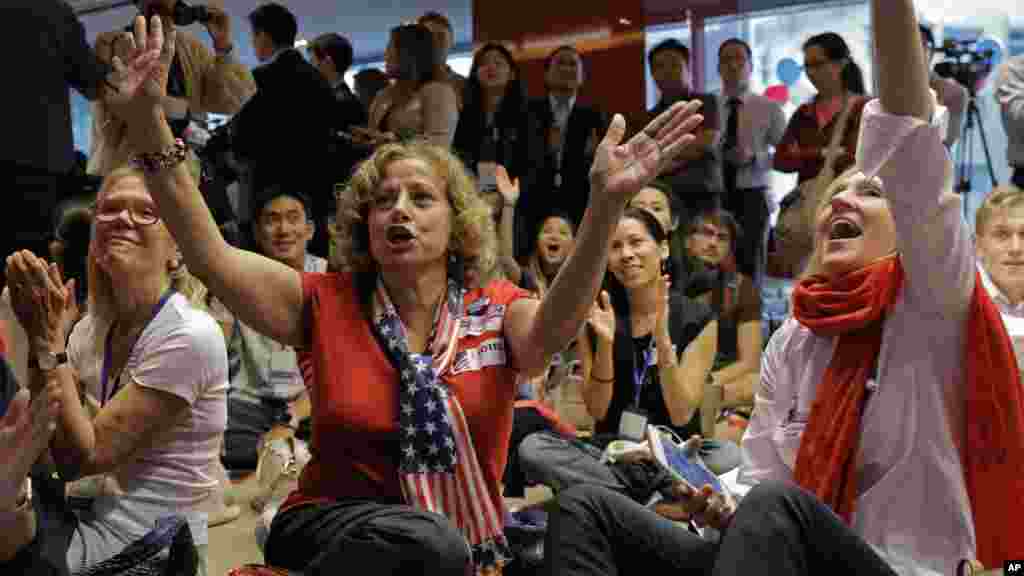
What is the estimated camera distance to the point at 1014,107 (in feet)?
17.1

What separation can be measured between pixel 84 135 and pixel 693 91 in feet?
9.05

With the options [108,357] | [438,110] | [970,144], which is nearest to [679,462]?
[108,357]

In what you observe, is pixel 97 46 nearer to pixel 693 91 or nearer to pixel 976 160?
pixel 693 91

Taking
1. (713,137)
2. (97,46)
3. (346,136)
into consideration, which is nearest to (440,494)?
(97,46)

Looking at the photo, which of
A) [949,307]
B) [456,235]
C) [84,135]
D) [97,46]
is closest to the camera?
[949,307]

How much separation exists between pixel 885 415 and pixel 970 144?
4.13m

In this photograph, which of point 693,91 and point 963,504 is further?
point 693,91

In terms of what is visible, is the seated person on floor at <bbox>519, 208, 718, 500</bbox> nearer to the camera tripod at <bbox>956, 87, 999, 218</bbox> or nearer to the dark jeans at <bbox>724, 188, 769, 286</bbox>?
the dark jeans at <bbox>724, 188, 769, 286</bbox>

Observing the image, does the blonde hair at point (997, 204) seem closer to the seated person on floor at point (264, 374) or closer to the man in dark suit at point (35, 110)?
the seated person on floor at point (264, 374)

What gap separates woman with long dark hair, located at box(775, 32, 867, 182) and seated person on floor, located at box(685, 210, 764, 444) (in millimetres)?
461

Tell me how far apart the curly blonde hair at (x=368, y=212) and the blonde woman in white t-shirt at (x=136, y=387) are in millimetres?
397

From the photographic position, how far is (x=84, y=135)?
502 cm

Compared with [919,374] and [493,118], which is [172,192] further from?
[493,118]

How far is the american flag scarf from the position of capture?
92.0 inches
